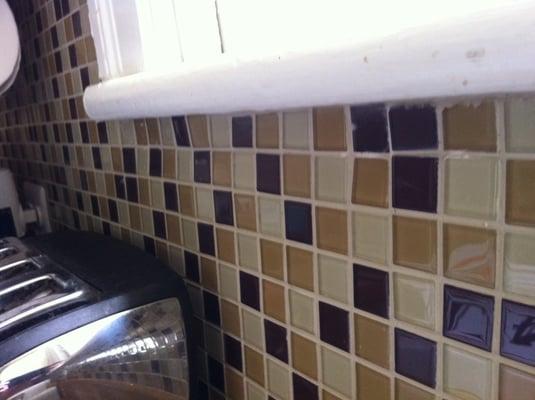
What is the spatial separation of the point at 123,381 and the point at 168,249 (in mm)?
205

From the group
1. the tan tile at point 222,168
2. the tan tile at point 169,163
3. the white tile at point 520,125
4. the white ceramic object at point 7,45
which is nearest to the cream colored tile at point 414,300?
the white tile at point 520,125

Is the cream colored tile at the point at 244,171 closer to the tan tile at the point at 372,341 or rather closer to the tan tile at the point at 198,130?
the tan tile at the point at 198,130

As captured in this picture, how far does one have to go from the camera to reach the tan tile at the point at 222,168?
1.58 feet

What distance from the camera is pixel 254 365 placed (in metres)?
0.51

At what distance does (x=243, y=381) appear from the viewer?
530mm

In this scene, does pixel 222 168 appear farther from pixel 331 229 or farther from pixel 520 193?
pixel 520 193

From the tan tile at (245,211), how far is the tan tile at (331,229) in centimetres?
9

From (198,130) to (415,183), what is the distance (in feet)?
0.87

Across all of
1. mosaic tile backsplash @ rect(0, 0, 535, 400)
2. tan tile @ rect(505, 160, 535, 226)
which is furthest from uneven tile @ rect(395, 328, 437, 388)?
tan tile @ rect(505, 160, 535, 226)

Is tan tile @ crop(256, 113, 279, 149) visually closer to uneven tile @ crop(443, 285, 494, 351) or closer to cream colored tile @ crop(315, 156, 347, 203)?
cream colored tile @ crop(315, 156, 347, 203)

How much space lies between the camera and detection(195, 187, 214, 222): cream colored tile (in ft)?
1.70

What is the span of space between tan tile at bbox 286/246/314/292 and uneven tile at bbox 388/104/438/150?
0.13 m

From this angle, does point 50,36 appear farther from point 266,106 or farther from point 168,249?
point 266,106

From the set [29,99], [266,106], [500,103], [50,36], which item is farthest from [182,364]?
[29,99]
